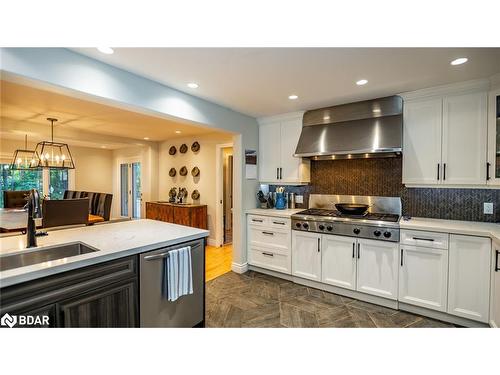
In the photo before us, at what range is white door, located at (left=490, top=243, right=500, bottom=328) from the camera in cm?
182

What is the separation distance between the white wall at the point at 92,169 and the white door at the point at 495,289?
7775mm

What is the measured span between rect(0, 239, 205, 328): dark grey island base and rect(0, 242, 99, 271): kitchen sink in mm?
223

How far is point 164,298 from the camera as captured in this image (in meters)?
1.77

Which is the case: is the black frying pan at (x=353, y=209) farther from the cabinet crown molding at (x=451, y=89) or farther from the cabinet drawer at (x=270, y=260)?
the cabinet crown molding at (x=451, y=89)

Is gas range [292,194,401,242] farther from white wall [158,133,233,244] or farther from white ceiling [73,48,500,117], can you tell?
white wall [158,133,233,244]

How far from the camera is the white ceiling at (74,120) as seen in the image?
2.78 m

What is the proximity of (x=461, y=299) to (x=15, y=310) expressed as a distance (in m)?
3.21

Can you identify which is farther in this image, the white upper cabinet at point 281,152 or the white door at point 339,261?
the white upper cabinet at point 281,152

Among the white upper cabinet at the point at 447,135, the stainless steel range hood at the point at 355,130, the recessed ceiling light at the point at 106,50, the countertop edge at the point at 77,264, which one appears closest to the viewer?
the countertop edge at the point at 77,264

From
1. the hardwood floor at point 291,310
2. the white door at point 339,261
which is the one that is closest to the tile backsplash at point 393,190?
the white door at point 339,261

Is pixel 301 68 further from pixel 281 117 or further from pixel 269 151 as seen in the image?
pixel 269 151

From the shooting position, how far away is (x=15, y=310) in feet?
3.84

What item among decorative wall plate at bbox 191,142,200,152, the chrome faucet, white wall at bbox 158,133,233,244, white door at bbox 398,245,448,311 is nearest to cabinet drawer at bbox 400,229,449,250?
white door at bbox 398,245,448,311
